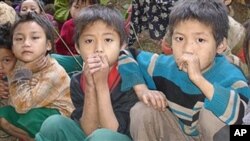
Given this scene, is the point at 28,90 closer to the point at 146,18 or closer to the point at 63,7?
the point at 146,18

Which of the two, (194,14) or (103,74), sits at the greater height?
(194,14)

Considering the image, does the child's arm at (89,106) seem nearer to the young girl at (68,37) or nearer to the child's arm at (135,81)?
the child's arm at (135,81)

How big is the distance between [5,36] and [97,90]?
62cm

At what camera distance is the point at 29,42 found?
1825mm

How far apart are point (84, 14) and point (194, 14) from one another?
0.41 m

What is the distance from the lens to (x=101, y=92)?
151 centimetres

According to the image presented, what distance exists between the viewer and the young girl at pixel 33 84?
1.77 meters

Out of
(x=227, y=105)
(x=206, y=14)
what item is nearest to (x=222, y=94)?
(x=227, y=105)

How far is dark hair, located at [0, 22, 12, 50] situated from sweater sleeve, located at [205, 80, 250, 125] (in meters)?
0.94

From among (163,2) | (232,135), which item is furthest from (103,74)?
(163,2)

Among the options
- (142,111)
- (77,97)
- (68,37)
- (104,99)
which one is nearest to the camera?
(142,111)

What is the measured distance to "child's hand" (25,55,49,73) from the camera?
182cm

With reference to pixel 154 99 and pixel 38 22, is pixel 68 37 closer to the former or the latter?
pixel 38 22

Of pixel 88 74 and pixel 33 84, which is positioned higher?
pixel 88 74
